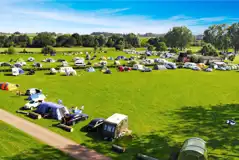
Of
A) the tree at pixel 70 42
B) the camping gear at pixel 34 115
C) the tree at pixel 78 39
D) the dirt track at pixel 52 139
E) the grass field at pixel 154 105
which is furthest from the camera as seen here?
the tree at pixel 78 39

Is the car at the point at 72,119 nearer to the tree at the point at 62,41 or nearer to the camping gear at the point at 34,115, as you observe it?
the camping gear at the point at 34,115

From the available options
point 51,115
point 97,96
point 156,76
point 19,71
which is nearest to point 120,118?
point 51,115

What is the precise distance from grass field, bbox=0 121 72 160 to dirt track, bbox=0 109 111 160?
0.70 metres

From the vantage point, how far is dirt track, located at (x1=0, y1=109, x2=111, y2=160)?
1853 centimetres

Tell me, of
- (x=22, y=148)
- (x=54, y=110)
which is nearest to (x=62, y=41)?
(x=54, y=110)

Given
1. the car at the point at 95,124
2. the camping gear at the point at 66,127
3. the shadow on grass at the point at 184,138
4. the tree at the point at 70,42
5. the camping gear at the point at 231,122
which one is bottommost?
the shadow on grass at the point at 184,138

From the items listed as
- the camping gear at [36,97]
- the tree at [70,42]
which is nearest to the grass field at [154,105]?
the camping gear at [36,97]

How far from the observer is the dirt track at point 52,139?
60.8 ft

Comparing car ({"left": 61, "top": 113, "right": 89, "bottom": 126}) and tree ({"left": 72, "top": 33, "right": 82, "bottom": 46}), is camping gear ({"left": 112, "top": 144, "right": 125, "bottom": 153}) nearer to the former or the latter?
car ({"left": 61, "top": 113, "right": 89, "bottom": 126})

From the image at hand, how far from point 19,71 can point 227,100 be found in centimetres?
4494

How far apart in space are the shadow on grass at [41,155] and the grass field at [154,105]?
2.80 metres

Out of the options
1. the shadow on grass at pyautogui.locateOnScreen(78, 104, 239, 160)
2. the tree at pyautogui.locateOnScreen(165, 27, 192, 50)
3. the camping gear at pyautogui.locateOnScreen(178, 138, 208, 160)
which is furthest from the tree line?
the camping gear at pyautogui.locateOnScreen(178, 138, 208, 160)

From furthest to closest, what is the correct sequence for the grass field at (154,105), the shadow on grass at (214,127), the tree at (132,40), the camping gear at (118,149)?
the tree at (132,40) < the grass field at (154,105) < the shadow on grass at (214,127) < the camping gear at (118,149)

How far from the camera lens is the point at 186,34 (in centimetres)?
13812
